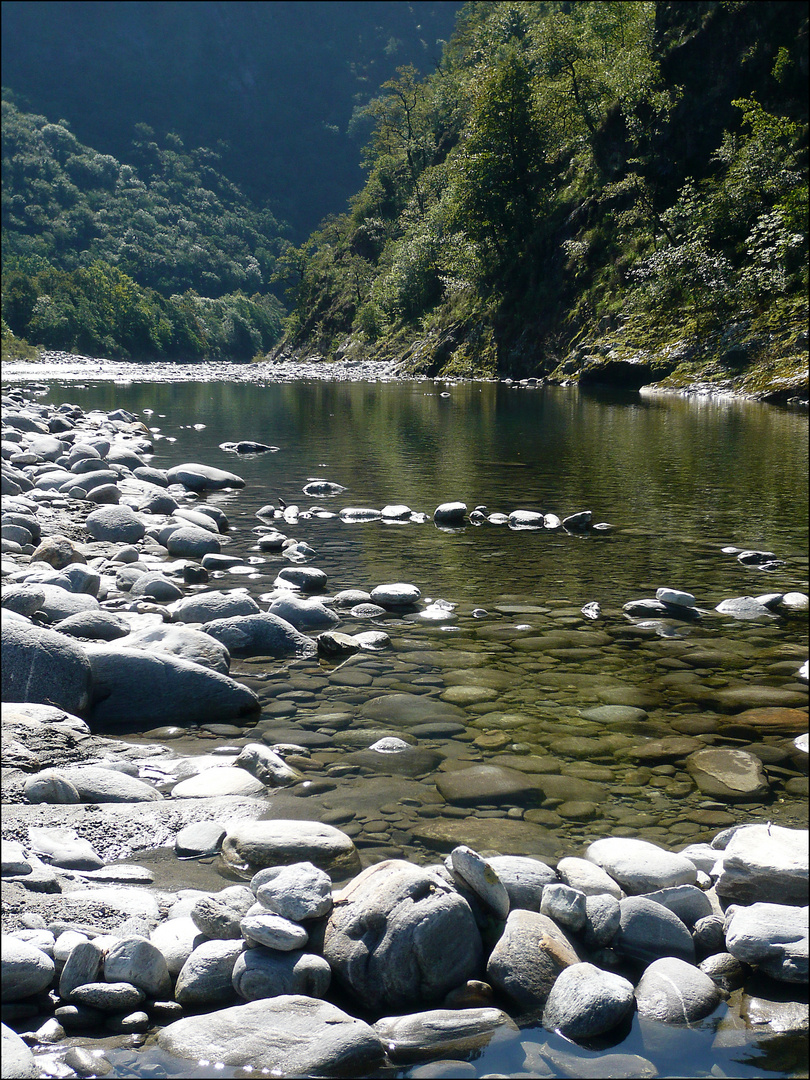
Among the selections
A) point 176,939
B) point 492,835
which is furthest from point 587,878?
point 176,939

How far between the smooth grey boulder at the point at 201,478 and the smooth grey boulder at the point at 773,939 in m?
8.70

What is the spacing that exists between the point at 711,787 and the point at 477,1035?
1.61 meters

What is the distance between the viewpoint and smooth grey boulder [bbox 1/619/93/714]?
3.65m

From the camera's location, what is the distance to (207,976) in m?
2.07

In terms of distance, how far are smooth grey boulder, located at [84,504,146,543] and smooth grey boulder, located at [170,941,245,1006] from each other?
5.40m

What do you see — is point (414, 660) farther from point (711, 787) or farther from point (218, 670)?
point (711, 787)

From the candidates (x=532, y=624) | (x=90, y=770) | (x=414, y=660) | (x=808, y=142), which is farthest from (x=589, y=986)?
(x=808, y=142)

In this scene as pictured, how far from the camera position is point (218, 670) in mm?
4234

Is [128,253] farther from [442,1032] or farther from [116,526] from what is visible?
[442,1032]

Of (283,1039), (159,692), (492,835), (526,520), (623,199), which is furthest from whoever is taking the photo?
(623,199)

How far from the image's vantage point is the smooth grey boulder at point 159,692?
12.5ft

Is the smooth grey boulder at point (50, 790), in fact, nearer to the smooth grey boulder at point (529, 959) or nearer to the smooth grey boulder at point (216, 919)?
the smooth grey boulder at point (216, 919)

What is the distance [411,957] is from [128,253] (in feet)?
447

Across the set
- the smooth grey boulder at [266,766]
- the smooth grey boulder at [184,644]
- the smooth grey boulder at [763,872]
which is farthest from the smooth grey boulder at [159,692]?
the smooth grey boulder at [763,872]
